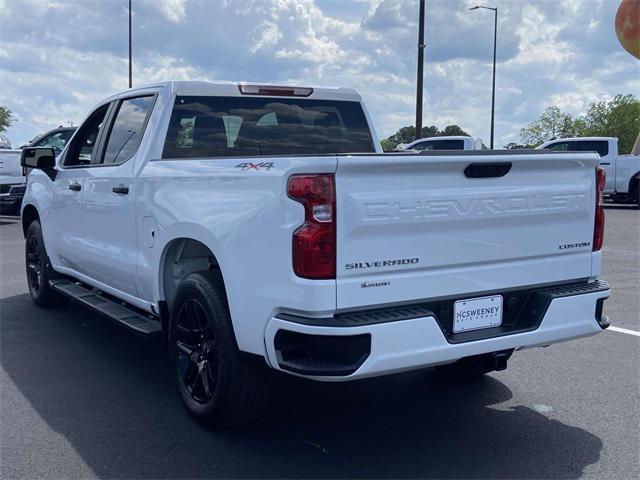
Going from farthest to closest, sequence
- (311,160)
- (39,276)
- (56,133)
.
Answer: (56,133) < (39,276) < (311,160)

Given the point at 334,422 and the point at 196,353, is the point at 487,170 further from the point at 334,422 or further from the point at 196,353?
the point at 196,353

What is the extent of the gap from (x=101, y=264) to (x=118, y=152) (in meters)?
0.87

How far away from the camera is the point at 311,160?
135 inches

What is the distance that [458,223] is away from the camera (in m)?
3.78

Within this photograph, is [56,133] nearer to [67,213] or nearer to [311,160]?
[67,213]

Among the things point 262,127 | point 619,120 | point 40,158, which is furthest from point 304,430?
point 619,120

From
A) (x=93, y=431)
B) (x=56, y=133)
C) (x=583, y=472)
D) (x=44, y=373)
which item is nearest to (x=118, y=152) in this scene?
(x=44, y=373)

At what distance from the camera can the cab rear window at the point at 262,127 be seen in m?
5.27

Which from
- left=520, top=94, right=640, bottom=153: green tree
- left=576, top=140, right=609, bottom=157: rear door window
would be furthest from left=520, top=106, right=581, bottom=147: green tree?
left=576, top=140, right=609, bottom=157: rear door window

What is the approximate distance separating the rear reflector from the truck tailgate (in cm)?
225

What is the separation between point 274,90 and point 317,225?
252 cm

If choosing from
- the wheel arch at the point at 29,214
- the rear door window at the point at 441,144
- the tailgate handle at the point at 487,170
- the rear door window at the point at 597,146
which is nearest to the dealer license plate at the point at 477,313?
the tailgate handle at the point at 487,170

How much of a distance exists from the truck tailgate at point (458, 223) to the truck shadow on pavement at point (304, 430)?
88 centimetres

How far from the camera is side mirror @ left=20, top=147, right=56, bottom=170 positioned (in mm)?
6598
